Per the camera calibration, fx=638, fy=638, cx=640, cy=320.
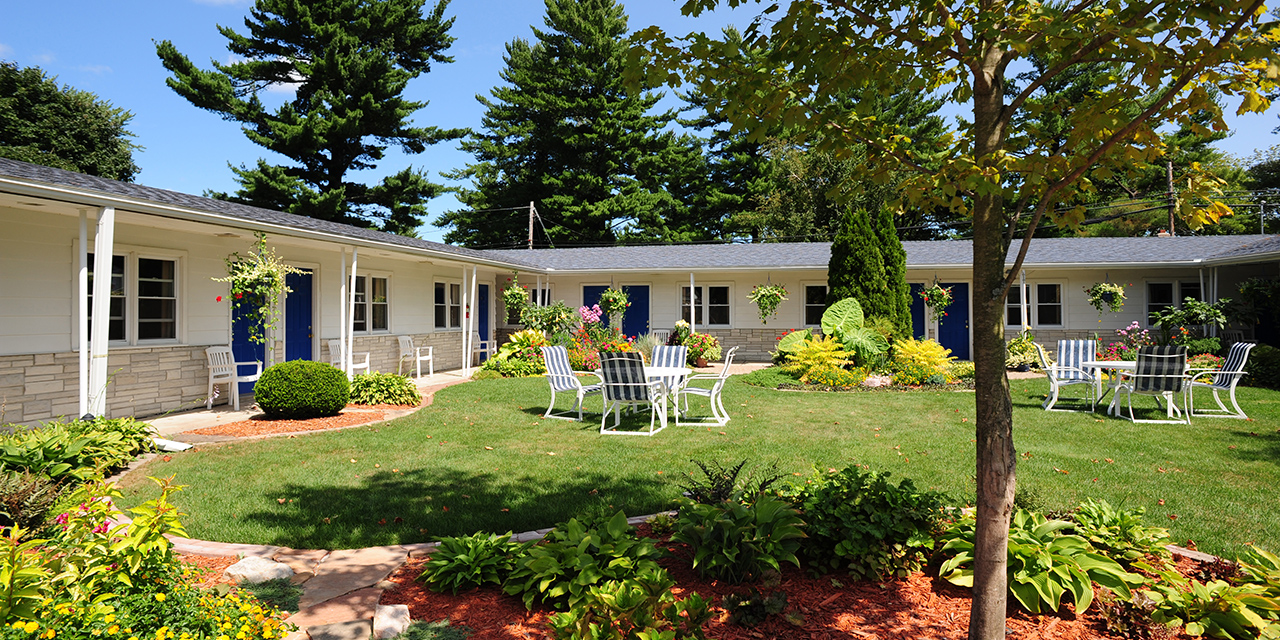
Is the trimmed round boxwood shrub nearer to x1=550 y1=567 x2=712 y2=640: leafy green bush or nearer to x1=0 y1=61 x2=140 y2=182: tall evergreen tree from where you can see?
x1=550 y1=567 x2=712 y2=640: leafy green bush

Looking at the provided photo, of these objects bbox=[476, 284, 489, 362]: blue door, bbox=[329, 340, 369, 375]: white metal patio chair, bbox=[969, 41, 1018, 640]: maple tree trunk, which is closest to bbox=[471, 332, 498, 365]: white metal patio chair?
bbox=[476, 284, 489, 362]: blue door

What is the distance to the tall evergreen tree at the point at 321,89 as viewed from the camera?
24.9 meters

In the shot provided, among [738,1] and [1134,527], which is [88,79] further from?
[1134,527]

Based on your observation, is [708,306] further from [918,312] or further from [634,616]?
[634,616]

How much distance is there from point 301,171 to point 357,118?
3636 mm

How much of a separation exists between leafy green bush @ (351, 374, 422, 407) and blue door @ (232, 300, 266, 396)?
1902 mm

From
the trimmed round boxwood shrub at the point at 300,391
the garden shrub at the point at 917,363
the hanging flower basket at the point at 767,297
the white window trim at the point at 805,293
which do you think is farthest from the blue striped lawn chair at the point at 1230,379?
the trimmed round boxwood shrub at the point at 300,391

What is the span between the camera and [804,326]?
1827 centimetres

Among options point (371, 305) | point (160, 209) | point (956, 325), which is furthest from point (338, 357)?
point (956, 325)

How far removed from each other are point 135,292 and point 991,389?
10.6 metres

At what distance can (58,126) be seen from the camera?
25.5 meters

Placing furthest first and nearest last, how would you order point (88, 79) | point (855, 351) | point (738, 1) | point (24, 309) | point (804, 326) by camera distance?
point (88, 79), point (804, 326), point (855, 351), point (24, 309), point (738, 1)

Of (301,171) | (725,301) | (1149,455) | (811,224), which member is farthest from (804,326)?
(301,171)

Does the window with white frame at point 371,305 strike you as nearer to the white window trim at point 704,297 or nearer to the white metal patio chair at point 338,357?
the white metal patio chair at point 338,357
